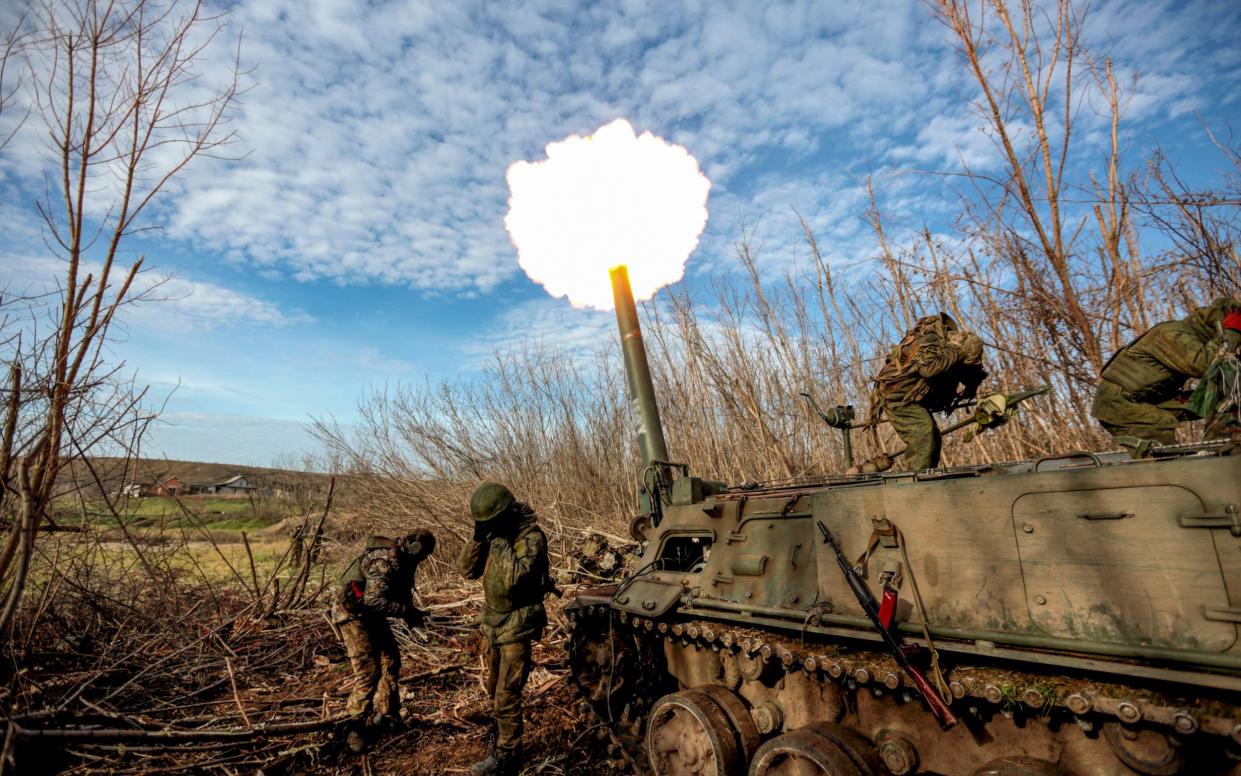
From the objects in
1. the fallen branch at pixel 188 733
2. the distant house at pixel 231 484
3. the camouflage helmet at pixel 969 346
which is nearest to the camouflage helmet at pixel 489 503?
the fallen branch at pixel 188 733

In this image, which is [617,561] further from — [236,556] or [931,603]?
[236,556]

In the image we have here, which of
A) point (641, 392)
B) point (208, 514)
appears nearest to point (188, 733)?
point (641, 392)

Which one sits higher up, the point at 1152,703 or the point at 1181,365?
the point at 1181,365

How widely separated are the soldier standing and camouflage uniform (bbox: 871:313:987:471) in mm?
2828

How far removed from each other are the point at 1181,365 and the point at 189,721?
298 inches

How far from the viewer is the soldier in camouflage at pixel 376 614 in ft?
16.8

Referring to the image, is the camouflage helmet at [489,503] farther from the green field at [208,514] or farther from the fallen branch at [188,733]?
the green field at [208,514]

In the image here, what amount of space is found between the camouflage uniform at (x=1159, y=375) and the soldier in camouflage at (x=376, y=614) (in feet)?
17.3

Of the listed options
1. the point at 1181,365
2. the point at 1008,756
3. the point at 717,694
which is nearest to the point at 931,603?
the point at 1008,756

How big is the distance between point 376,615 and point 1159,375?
5.89 m

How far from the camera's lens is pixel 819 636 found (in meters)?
3.67

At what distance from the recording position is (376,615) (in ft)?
17.0

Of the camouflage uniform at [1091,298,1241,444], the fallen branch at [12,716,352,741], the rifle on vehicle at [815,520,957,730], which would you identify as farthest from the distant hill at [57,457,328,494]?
the camouflage uniform at [1091,298,1241,444]

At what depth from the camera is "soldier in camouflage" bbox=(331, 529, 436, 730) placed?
Result: 16.8 feet
